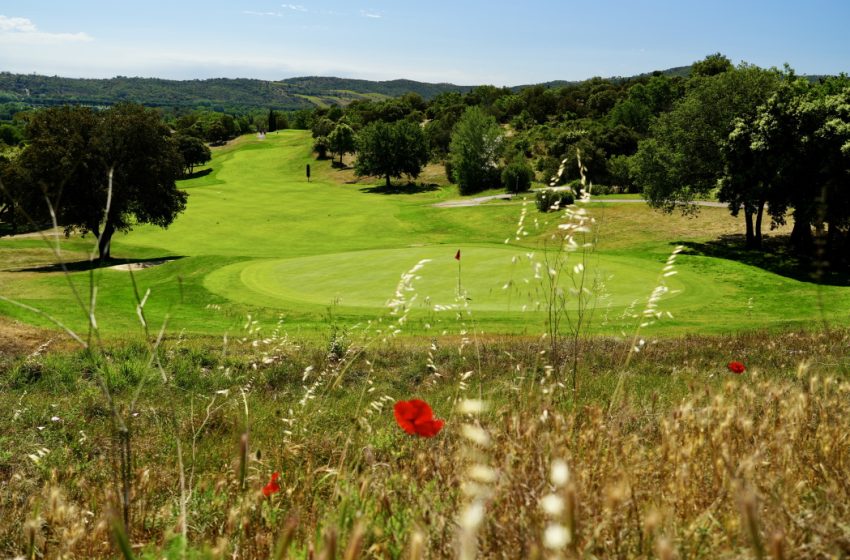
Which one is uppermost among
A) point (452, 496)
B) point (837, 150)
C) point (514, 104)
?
point (514, 104)

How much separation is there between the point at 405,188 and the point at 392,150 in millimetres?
5078

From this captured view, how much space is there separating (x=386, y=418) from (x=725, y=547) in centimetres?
417

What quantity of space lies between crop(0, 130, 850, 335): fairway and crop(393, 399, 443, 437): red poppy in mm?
987

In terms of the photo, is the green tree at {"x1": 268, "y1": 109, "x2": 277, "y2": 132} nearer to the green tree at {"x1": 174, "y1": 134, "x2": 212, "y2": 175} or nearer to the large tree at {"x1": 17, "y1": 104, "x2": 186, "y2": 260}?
the green tree at {"x1": 174, "y1": 134, "x2": 212, "y2": 175}

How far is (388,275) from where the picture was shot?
24.2 meters

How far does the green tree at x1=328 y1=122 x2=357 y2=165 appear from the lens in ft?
322

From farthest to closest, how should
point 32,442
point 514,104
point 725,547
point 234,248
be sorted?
point 514,104
point 234,248
point 32,442
point 725,547

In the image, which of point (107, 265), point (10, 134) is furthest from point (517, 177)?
point (10, 134)

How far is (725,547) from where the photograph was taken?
6.41ft

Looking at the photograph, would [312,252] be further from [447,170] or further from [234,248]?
[447,170]

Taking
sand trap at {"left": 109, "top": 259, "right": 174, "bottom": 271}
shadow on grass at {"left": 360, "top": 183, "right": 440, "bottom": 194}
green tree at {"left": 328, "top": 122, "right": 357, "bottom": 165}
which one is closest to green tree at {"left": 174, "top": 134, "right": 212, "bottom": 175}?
green tree at {"left": 328, "top": 122, "right": 357, "bottom": 165}

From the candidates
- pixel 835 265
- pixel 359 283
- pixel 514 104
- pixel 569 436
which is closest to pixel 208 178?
pixel 514 104

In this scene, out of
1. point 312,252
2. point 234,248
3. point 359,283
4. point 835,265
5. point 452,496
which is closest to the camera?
point 452,496

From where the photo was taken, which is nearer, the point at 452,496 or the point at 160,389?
the point at 452,496
